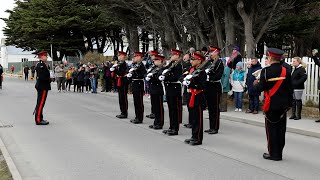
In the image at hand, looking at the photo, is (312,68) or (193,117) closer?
(193,117)

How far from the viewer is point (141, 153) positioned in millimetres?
8688

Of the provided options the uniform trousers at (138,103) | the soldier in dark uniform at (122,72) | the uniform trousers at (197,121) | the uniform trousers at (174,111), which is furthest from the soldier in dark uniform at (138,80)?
the uniform trousers at (197,121)

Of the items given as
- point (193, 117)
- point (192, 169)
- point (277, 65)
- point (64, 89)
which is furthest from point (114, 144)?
point (64, 89)

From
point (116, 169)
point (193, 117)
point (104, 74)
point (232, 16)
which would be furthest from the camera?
point (104, 74)

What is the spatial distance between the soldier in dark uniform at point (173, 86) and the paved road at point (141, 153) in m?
0.33

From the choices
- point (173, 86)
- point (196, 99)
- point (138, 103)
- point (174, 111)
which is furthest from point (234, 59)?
point (196, 99)

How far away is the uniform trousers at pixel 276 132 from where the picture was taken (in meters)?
8.15

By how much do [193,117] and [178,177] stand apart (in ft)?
8.89

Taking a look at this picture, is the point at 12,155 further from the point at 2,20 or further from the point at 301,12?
the point at 2,20

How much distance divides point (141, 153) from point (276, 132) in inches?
99.6

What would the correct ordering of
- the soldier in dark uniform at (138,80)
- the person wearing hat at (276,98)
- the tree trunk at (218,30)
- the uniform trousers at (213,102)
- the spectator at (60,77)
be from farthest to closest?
the spectator at (60,77)
the tree trunk at (218,30)
the soldier in dark uniform at (138,80)
the uniform trousers at (213,102)
the person wearing hat at (276,98)

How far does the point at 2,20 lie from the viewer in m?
64.1

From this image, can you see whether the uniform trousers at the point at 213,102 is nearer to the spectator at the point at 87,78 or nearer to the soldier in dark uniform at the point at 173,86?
the soldier in dark uniform at the point at 173,86

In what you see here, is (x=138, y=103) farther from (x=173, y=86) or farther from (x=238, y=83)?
(x=238, y=83)
